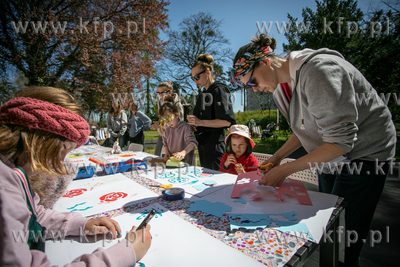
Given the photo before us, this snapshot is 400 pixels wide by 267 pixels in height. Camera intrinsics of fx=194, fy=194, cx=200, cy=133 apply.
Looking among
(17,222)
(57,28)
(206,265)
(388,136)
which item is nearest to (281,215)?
(206,265)

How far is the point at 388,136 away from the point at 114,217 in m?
1.54

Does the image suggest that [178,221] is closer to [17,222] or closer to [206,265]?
[206,265]

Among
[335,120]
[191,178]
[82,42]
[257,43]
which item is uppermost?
[82,42]

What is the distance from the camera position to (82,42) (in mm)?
6348

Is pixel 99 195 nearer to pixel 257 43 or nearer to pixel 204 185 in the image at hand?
pixel 204 185

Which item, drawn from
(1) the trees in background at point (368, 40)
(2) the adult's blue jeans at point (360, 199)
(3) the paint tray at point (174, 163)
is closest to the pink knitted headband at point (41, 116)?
(3) the paint tray at point (174, 163)

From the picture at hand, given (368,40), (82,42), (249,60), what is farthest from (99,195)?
(368,40)

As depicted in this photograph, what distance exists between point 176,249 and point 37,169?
1.89ft

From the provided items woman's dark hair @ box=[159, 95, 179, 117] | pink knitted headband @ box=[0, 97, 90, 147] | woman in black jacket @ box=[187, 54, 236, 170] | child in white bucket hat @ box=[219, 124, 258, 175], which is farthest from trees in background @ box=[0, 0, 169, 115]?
pink knitted headband @ box=[0, 97, 90, 147]

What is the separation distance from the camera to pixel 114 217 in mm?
999

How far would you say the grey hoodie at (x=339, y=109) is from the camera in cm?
91

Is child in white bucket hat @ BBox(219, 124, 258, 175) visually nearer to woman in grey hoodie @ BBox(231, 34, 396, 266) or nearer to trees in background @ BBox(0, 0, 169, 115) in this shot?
woman in grey hoodie @ BBox(231, 34, 396, 266)

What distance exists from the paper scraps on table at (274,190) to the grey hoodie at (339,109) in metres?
0.28

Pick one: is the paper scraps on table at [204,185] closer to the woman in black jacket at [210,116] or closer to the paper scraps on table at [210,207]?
the paper scraps on table at [210,207]
